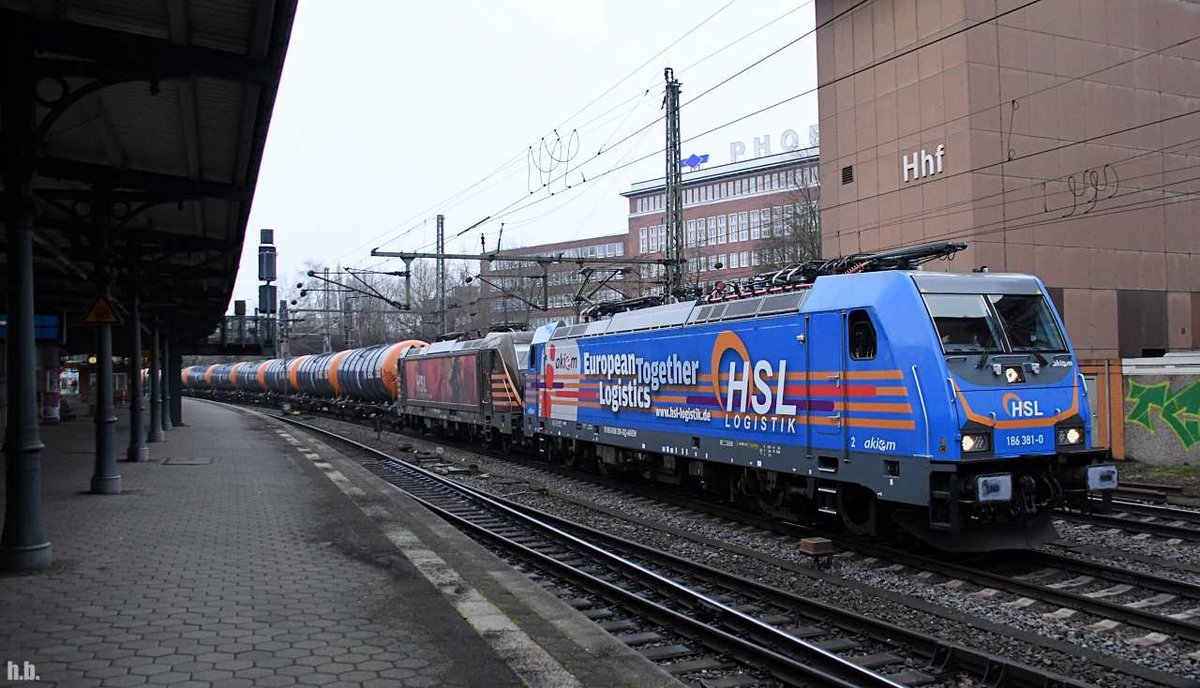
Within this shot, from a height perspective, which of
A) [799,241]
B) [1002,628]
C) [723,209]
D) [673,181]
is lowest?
[1002,628]

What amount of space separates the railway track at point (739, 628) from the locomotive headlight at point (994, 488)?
77.1 inches

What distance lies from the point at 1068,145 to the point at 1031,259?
4030 millimetres

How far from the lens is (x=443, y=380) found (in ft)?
85.6

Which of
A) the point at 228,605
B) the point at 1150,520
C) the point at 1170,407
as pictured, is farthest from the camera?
the point at 1170,407

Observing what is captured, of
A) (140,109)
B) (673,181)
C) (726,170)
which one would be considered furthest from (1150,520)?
(726,170)

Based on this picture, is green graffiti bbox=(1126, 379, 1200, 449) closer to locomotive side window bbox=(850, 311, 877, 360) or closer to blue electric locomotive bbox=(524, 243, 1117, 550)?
blue electric locomotive bbox=(524, 243, 1117, 550)

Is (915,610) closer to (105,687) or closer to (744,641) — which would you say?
(744,641)

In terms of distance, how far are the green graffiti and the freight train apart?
9173 millimetres

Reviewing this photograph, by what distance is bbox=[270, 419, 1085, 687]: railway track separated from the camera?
5.73 meters

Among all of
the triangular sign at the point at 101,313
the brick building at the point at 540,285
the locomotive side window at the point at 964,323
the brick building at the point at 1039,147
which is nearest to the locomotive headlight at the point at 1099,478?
the locomotive side window at the point at 964,323

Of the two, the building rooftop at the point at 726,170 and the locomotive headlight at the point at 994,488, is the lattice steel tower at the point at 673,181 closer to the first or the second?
the locomotive headlight at the point at 994,488

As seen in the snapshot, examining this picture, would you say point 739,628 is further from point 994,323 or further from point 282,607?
point 994,323

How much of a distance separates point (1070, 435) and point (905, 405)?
1.75 meters

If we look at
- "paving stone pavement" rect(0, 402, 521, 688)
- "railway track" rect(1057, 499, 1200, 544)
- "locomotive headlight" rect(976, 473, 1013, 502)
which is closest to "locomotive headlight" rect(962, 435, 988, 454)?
"locomotive headlight" rect(976, 473, 1013, 502)
